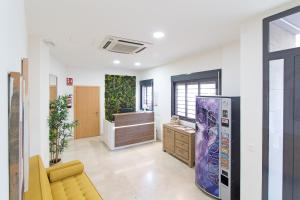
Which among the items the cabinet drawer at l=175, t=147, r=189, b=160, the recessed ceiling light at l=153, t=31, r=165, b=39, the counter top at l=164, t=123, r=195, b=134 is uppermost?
the recessed ceiling light at l=153, t=31, r=165, b=39

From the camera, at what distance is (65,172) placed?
2.39 m

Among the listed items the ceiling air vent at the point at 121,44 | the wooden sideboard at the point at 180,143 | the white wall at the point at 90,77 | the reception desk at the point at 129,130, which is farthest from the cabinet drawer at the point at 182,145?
the white wall at the point at 90,77

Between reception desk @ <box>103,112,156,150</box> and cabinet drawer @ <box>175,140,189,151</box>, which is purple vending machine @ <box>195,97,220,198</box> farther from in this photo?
reception desk @ <box>103,112,156,150</box>

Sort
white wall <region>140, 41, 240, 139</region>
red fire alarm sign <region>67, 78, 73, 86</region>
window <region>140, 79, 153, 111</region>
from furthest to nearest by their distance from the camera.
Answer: window <region>140, 79, 153, 111</region>, red fire alarm sign <region>67, 78, 73, 86</region>, white wall <region>140, 41, 240, 139</region>

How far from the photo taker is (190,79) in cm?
425

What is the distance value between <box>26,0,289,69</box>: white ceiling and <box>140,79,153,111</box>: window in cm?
323

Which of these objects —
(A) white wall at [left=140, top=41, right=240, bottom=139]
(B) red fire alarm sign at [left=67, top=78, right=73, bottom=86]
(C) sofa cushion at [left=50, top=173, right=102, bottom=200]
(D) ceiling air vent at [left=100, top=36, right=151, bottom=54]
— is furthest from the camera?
(B) red fire alarm sign at [left=67, top=78, right=73, bottom=86]

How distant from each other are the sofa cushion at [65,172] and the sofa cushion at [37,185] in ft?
0.88

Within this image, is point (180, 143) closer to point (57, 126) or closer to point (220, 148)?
point (220, 148)

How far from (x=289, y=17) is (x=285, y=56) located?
1.35 ft

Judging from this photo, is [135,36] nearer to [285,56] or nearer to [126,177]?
[285,56]

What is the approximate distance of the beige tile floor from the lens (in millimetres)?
2736

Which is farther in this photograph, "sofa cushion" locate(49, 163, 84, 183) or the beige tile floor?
the beige tile floor

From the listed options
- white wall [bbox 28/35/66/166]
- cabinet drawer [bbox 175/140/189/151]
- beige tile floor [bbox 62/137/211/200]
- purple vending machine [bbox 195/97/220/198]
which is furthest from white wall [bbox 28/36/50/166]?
cabinet drawer [bbox 175/140/189/151]
